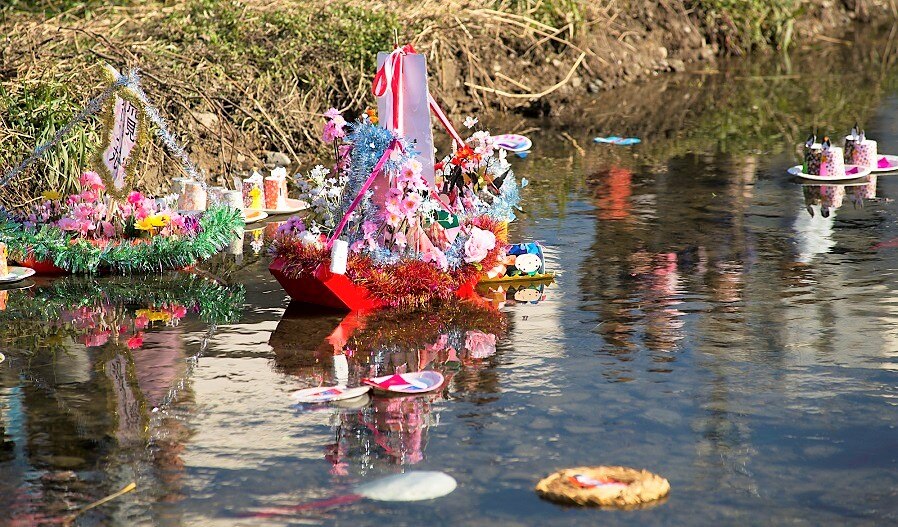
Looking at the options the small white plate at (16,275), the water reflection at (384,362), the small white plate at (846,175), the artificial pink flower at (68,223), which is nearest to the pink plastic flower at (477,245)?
the water reflection at (384,362)

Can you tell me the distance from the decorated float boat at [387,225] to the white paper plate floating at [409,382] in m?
1.34

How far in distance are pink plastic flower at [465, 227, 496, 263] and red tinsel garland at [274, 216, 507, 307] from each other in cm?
20

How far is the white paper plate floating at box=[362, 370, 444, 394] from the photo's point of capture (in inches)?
273

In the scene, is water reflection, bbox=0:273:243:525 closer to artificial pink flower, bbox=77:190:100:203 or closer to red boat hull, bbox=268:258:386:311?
red boat hull, bbox=268:258:386:311

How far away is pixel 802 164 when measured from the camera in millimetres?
13297

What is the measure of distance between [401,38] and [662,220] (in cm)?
592

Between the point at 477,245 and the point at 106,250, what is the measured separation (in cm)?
275

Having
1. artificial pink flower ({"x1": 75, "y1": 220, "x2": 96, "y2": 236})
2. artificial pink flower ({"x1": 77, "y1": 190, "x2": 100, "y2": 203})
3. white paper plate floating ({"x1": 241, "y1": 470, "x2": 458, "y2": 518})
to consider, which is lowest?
white paper plate floating ({"x1": 241, "y1": 470, "x2": 458, "y2": 518})

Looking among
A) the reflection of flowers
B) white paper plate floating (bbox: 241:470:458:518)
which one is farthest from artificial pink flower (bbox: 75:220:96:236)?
white paper plate floating (bbox: 241:470:458:518)

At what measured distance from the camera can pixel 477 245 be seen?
340 inches

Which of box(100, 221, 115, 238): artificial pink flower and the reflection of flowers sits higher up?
box(100, 221, 115, 238): artificial pink flower

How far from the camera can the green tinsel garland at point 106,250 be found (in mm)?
9531

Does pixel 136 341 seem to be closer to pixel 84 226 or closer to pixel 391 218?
pixel 391 218

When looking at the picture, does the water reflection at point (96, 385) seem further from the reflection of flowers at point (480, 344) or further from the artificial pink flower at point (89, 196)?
the reflection of flowers at point (480, 344)
